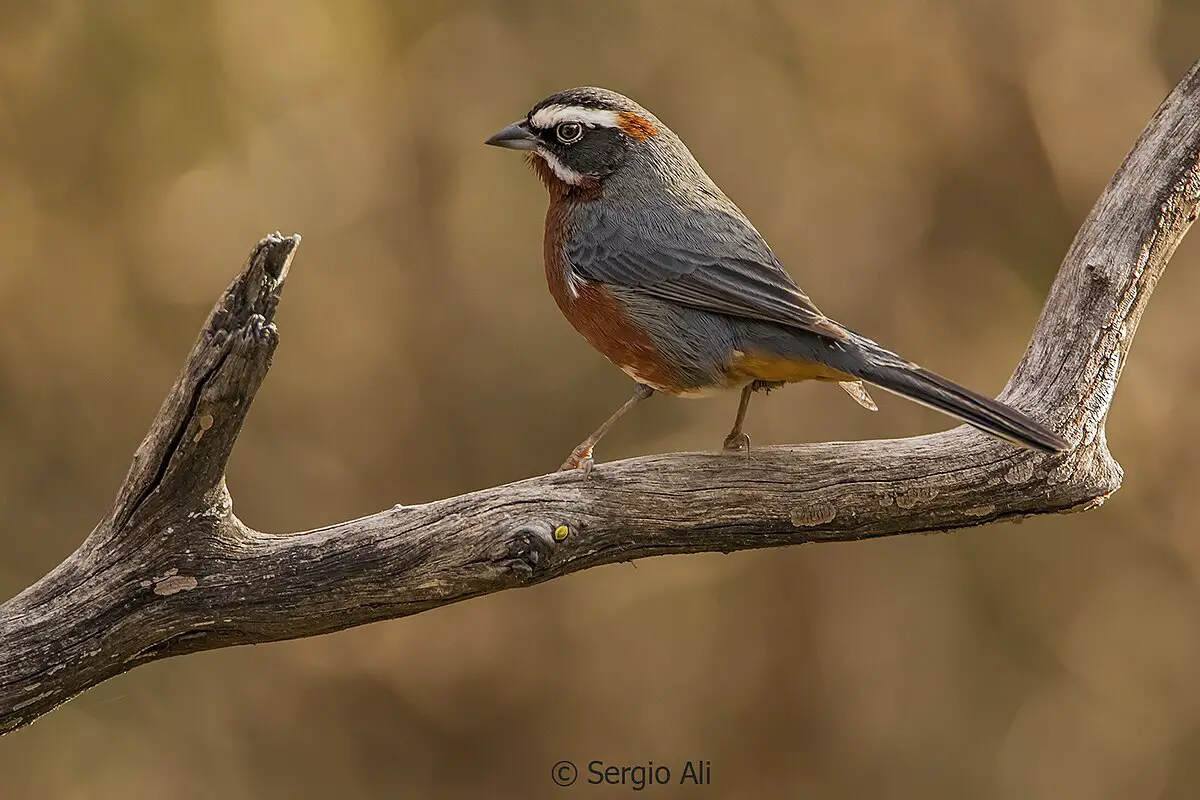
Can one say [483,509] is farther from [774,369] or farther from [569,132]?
[569,132]

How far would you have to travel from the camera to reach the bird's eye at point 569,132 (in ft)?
16.3

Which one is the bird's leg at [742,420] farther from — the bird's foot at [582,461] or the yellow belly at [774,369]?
the bird's foot at [582,461]

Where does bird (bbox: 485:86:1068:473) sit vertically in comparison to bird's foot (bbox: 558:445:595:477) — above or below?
above

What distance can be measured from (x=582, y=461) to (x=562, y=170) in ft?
4.21

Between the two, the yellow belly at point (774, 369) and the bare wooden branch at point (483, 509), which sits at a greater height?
the yellow belly at point (774, 369)

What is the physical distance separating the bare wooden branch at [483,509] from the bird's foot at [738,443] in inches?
1.7

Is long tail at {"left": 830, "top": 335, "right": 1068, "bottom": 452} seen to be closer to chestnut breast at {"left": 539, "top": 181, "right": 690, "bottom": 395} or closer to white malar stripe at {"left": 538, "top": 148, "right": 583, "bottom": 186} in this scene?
chestnut breast at {"left": 539, "top": 181, "right": 690, "bottom": 395}

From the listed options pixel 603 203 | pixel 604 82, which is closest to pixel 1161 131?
pixel 603 203

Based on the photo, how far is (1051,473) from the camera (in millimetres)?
4617

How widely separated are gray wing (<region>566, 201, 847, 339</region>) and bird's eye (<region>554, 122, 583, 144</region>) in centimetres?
33

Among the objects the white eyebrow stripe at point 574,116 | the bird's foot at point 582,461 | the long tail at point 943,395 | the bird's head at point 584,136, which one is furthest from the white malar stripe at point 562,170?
the long tail at point 943,395

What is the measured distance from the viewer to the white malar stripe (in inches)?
197

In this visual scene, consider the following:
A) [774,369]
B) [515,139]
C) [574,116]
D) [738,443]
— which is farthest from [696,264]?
[515,139]

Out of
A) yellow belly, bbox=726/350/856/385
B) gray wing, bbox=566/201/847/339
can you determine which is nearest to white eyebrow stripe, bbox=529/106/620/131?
gray wing, bbox=566/201/847/339
